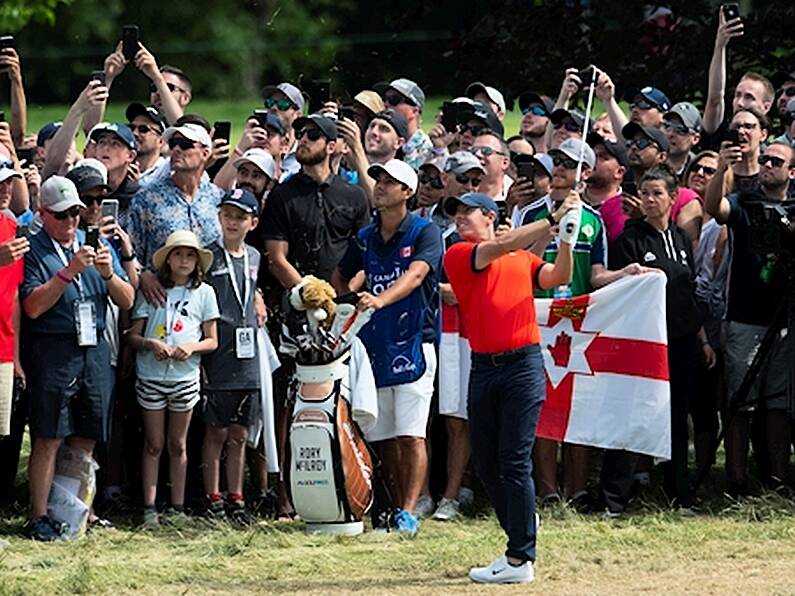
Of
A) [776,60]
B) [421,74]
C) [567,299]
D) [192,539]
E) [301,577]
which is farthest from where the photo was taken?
[421,74]

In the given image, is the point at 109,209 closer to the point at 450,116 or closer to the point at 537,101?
the point at 450,116

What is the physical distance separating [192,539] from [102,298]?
1.57 metres

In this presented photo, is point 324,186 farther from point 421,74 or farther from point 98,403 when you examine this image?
point 421,74

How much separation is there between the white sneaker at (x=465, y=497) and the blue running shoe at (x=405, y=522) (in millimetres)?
873

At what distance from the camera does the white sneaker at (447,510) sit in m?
13.2

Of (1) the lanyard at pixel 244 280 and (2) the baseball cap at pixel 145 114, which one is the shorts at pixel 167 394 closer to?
(1) the lanyard at pixel 244 280

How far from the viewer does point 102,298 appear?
41.7 feet

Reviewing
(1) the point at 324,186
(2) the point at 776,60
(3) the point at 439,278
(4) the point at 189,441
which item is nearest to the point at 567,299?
(3) the point at 439,278

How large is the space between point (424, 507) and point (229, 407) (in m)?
1.42

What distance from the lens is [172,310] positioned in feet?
42.5

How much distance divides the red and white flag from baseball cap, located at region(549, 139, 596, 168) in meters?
0.89

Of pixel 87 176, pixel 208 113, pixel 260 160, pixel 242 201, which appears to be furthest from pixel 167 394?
pixel 208 113

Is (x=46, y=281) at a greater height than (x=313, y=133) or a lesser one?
lesser

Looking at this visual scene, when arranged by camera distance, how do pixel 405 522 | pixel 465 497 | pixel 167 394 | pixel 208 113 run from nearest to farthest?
pixel 405 522
pixel 167 394
pixel 465 497
pixel 208 113
